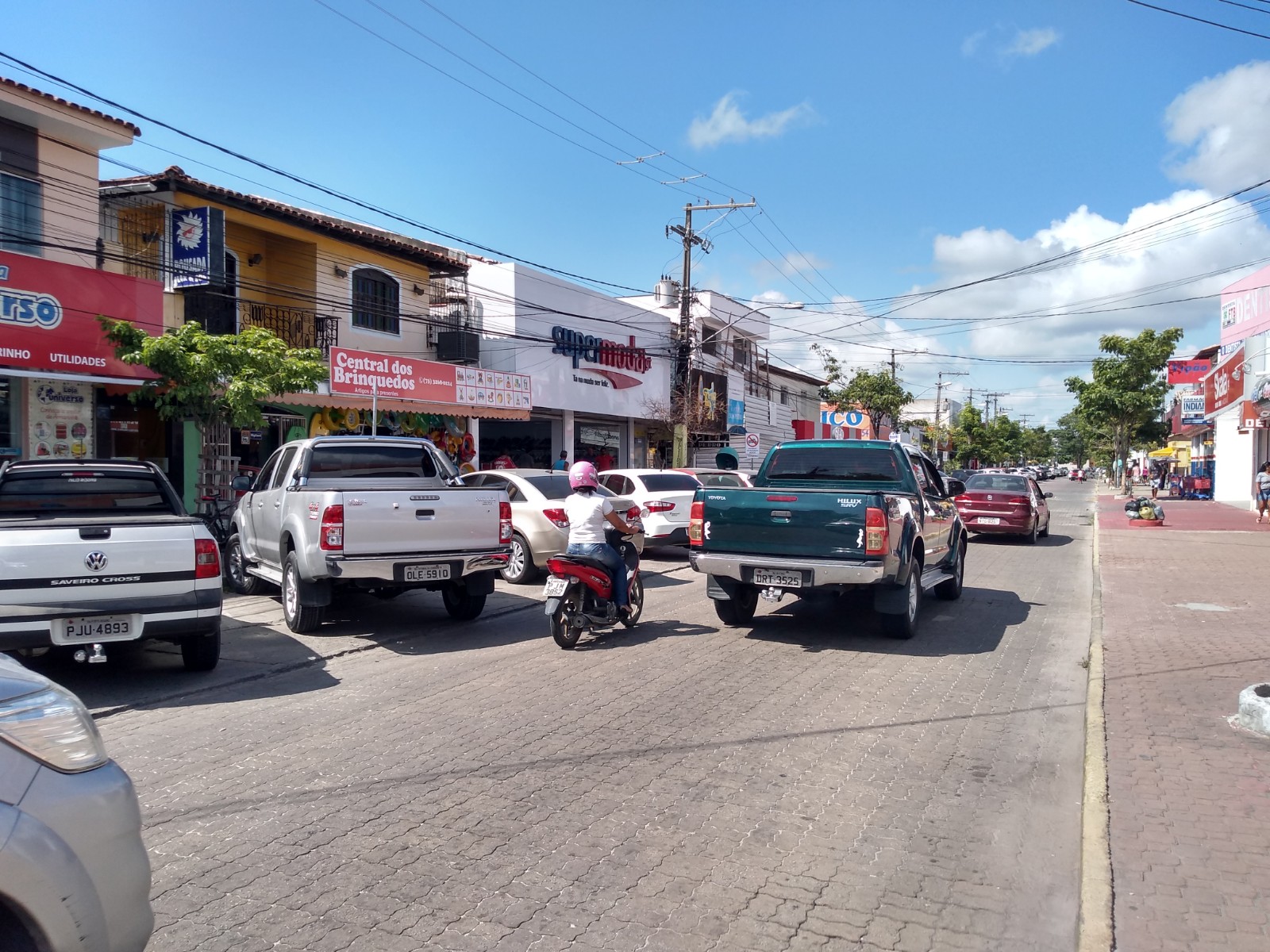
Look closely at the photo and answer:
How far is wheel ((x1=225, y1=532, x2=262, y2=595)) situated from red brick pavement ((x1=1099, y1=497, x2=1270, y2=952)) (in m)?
9.60

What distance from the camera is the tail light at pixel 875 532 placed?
27.6ft

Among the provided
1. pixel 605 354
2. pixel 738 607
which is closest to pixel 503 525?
pixel 738 607

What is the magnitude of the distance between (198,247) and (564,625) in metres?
12.0

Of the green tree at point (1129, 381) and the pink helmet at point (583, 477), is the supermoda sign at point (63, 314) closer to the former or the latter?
the pink helmet at point (583, 477)

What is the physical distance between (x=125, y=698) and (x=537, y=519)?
651 centimetres

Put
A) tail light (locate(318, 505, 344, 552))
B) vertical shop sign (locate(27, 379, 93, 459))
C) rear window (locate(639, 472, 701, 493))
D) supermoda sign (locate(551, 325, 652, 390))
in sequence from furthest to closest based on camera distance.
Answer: supermoda sign (locate(551, 325, 652, 390)), rear window (locate(639, 472, 701, 493)), vertical shop sign (locate(27, 379, 93, 459)), tail light (locate(318, 505, 344, 552))

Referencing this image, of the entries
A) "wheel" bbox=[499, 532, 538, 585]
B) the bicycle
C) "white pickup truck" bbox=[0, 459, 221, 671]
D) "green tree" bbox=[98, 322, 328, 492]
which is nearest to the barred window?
"green tree" bbox=[98, 322, 328, 492]

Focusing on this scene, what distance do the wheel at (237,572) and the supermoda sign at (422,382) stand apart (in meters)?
6.13

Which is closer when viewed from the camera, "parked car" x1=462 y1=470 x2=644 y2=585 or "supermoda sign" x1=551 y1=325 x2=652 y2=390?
"parked car" x1=462 y1=470 x2=644 y2=585

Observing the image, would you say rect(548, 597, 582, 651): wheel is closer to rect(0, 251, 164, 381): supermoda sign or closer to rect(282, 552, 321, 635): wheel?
rect(282, 552, 321, 635): wheel

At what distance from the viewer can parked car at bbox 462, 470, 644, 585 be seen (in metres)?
12.8

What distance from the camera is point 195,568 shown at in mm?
7062

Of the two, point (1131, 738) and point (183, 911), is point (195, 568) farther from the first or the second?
point (1131, 738)

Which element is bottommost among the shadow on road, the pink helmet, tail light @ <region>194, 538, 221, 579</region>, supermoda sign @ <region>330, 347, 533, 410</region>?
the shadow on road
